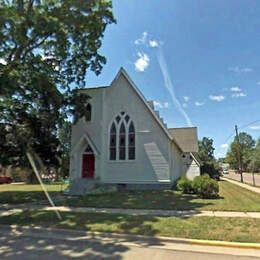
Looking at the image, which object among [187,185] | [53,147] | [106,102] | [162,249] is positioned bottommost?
[162,249]

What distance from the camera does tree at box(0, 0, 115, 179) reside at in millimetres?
16375

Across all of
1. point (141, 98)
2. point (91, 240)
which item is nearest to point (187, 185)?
point (141, 98)

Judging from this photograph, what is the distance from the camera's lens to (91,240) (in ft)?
27.7

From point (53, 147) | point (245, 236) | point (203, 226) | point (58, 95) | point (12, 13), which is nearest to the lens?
point (245, 236)

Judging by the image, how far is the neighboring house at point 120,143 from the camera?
20.4 m

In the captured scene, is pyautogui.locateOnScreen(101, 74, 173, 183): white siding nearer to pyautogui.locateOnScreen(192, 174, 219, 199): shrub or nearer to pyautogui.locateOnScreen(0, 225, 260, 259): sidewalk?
pyautogui.locateOnScreen(192, 174, 219, 199): shrub

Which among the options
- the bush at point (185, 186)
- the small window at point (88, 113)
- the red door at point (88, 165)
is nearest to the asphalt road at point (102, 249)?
the bush at point (185, 186)

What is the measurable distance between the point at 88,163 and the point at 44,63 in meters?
→ 8.01

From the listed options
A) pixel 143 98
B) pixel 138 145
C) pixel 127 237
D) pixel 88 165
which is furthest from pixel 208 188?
pixel 88 165

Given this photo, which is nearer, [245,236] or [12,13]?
[245,236]

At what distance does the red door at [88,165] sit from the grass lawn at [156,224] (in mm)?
10140

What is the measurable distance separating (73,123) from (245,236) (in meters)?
16.0

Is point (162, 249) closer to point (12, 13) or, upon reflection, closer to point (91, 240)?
point (91, 240)

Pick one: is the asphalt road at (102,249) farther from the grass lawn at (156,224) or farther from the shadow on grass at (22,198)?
the shadow on grass at (22,198)
